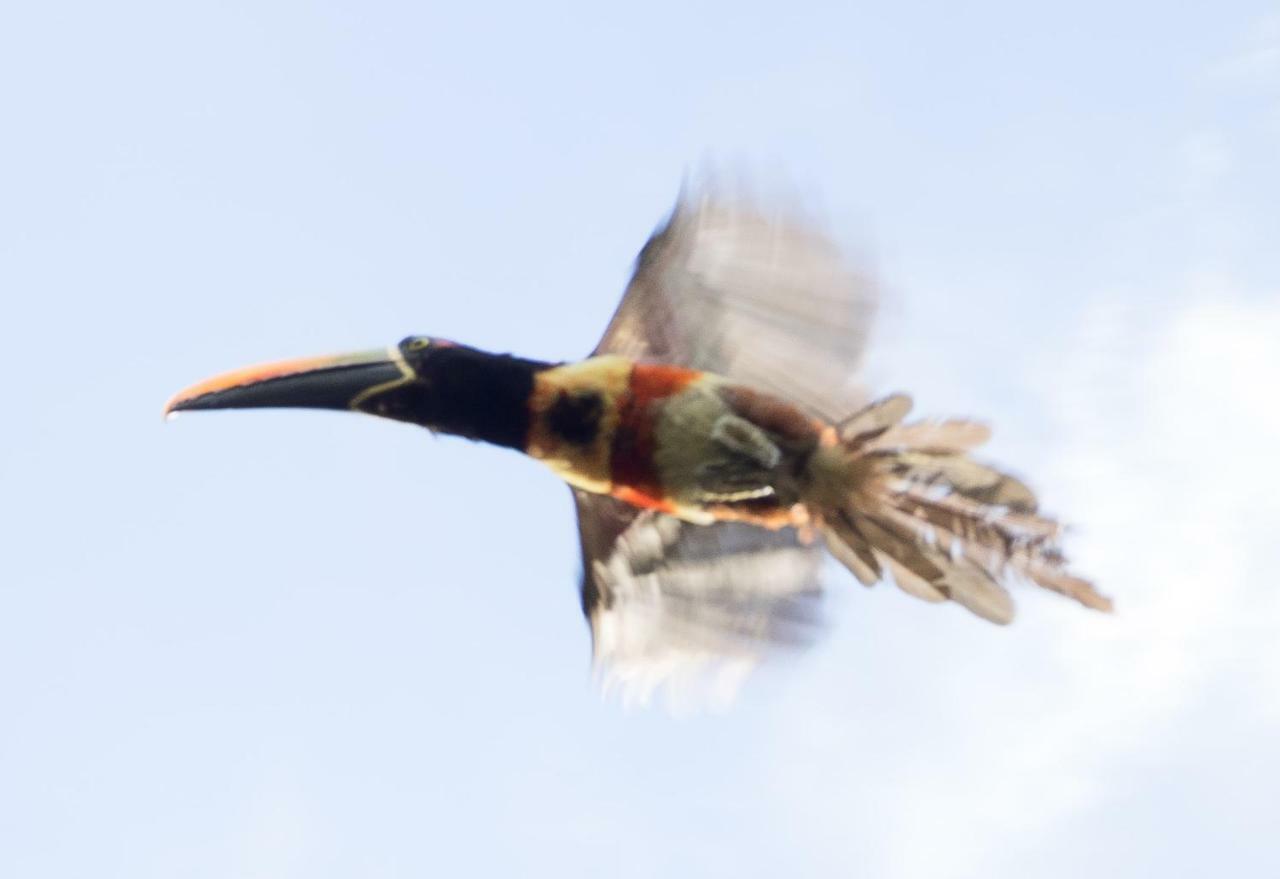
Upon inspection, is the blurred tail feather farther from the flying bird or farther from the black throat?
the black throat

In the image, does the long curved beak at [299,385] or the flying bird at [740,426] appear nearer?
the flying bird at [740,426]

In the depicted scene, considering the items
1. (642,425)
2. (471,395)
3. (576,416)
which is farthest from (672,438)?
(471,395)

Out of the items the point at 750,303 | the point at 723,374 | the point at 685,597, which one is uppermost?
the point at 750,303

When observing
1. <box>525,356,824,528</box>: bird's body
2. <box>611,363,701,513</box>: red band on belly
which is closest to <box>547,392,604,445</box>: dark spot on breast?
<box>525,356,824,528</box>: bird's body

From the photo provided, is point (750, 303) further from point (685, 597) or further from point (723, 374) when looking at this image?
point (685, 597)

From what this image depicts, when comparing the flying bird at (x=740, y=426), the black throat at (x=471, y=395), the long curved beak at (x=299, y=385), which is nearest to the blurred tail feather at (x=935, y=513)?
the flying bird at (x=740, y=426)

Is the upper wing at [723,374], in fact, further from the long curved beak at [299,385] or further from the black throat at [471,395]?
the long curved beak at [299,385]

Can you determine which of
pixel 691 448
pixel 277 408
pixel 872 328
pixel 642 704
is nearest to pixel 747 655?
pixel 642 704
